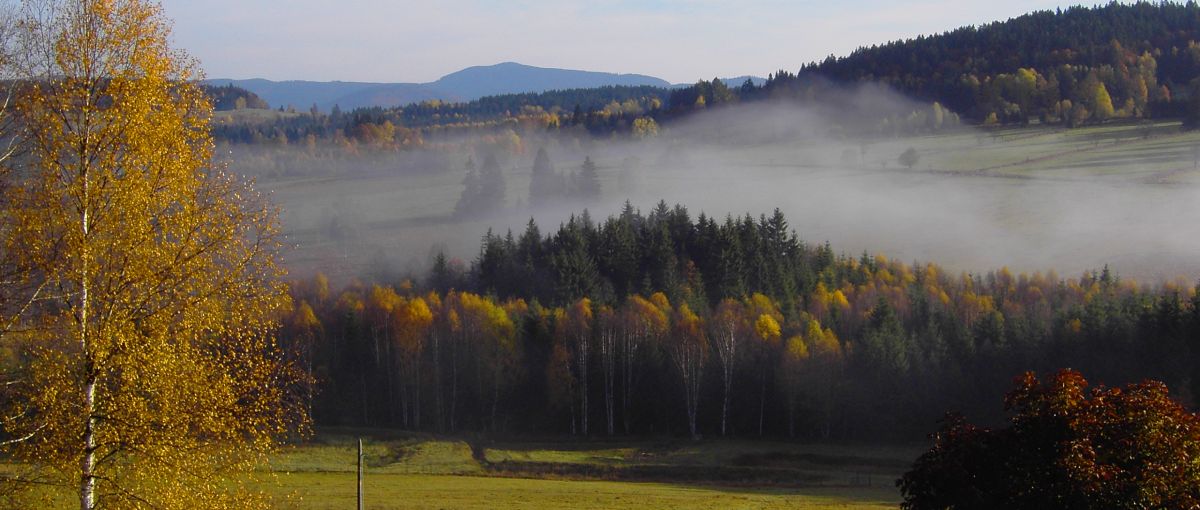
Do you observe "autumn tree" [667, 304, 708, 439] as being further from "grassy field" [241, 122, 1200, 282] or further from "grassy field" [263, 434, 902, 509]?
"grassy field" [241, 122, 1200, 282]

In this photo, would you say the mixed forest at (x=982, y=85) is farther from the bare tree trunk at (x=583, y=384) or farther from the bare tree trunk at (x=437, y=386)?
the bare tree trunk at (x=583, y=384)

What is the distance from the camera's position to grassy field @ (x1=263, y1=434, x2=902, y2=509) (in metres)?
34.6

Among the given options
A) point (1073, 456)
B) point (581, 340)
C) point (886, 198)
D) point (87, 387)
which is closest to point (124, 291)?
point (87, 387)

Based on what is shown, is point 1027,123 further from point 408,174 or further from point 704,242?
point 408,174

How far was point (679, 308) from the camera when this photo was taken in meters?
65.9

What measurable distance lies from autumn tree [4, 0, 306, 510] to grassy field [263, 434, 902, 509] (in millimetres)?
20007

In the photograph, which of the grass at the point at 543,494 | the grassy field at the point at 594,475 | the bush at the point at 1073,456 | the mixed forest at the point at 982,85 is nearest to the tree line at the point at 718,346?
the grassy field at the point at 594,475

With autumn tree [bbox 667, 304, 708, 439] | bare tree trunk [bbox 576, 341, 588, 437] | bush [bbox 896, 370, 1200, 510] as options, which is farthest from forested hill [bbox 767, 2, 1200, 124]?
bush [bbox 896, 370, 1200, 510]

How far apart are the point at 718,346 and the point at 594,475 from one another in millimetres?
16292

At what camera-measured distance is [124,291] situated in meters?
10.9

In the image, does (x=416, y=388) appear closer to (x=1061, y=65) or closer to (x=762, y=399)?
(x=762, y=399)

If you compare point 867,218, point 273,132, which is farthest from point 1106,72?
point 273,132

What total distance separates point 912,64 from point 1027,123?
38.1m

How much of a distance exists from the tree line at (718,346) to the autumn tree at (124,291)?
39400 millimetres
